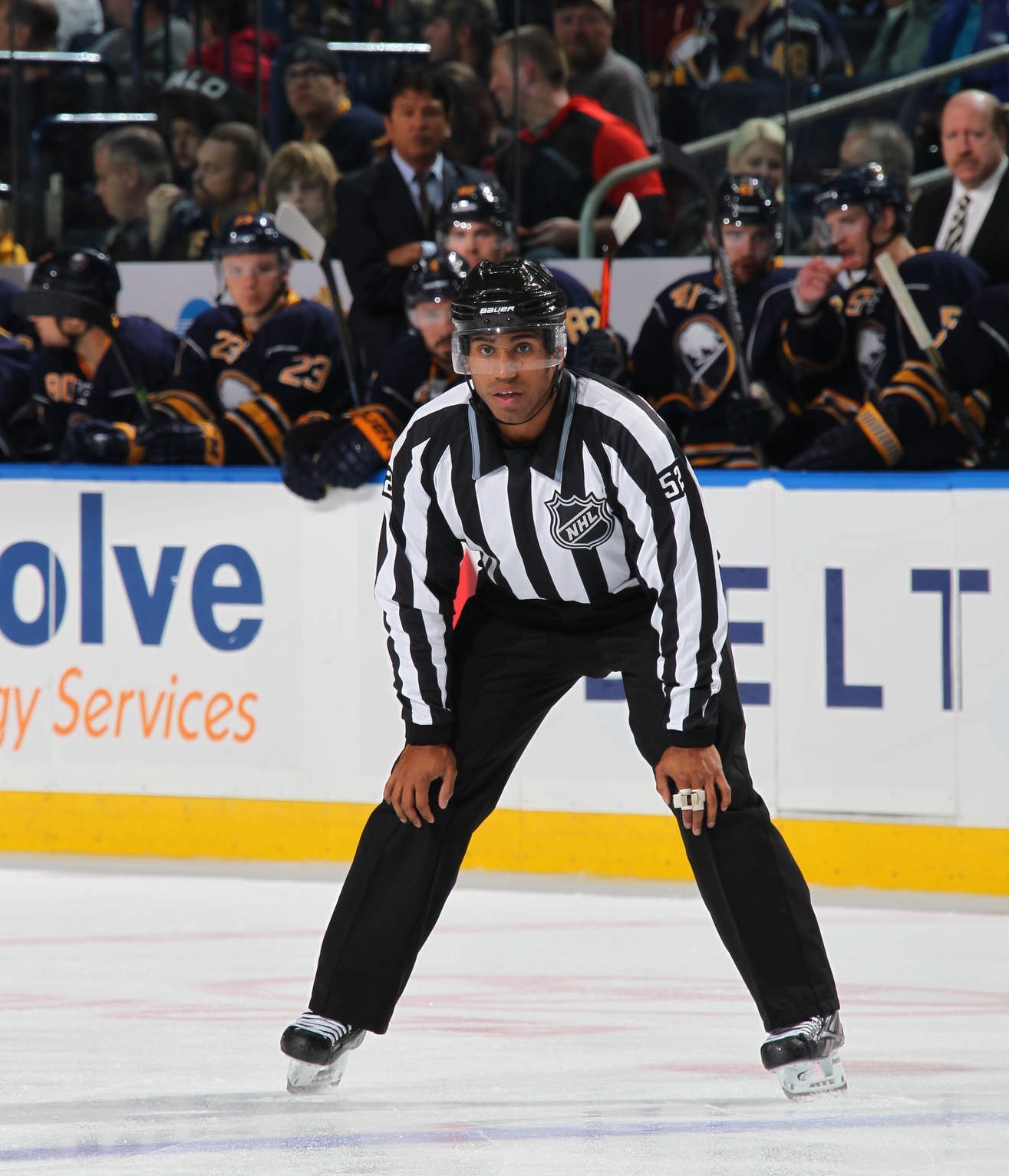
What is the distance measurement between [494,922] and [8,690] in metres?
1.54

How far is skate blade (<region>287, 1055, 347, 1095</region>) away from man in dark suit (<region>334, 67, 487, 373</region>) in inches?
112

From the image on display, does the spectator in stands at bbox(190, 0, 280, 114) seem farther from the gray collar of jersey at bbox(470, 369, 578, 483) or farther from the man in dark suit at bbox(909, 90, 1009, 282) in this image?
the gray collar of jersey at bbox(470, 369, 578, 483)

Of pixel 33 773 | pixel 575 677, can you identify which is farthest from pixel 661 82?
pixel 575 677

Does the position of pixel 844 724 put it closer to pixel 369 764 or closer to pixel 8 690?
pixel 369 764

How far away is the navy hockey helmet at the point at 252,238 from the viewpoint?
5.18 metres

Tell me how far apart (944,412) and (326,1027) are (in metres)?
2.41

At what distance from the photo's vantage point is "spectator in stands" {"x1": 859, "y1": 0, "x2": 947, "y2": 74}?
5.81 m

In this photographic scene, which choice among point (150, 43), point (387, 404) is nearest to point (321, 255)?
point (387, 404)

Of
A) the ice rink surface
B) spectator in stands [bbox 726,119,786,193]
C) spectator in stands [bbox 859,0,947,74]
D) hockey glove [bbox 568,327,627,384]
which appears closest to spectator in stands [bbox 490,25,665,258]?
spectator in stands [bbox 726,119,786,193]

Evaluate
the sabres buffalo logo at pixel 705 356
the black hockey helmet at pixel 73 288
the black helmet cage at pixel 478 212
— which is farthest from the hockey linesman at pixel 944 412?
the black hockey helmet at pixel 73 288

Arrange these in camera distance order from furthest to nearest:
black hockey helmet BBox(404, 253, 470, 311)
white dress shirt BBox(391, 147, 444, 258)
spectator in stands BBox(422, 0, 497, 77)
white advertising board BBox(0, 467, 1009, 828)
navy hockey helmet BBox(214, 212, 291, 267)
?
1. spectator in stands BBox(422, 0, 497, 77)
2. white dress shirt BBox(391, 147, 444, 258)
3. navy hockey helmet BBox(214, 212, 291, 267)
4. black hockey helmet BBox(404, 253, 470, 311)
5. white advertising board BBox(0, 467, 1009, 828)

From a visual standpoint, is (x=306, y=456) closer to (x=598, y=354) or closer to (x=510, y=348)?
(x=598, y=354)

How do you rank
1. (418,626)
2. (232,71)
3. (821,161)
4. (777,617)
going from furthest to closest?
1. (232,71)
2. (821,161)
3. (777,617)
4. (418,626)

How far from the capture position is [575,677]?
2838 millimetres
